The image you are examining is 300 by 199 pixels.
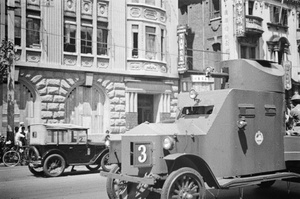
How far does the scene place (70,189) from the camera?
1091cm

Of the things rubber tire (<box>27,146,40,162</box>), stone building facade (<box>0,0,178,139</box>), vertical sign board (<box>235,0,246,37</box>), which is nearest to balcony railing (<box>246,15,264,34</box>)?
vertical sign board (<box>235,0,246,37</box>)

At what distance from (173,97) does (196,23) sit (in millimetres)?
8254

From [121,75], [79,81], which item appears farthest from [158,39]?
[79,81]

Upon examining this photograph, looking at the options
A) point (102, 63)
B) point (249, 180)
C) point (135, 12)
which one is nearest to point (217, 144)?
point (249, 180)

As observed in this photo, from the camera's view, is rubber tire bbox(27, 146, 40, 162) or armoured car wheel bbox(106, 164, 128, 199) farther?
rubber tire bbox(27, 146, 40, 162)

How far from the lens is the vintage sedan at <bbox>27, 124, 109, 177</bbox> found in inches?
559

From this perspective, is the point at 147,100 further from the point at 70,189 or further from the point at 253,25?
the point at 70,189

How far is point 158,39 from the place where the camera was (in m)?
25.8

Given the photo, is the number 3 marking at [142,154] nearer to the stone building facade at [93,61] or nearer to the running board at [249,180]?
the running board at [249,180]

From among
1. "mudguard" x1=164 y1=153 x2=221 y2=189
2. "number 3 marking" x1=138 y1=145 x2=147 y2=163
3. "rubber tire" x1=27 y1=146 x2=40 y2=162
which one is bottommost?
"rubber tire" x1=27 y1=146 x2=40 y2=162

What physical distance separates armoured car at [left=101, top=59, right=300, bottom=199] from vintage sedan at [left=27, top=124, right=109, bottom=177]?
23.0ft

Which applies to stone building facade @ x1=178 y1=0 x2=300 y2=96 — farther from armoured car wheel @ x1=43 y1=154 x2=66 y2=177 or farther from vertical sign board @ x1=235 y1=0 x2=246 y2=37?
armoured car wheel @ x1=43 y1=154 x2=66 y2=177

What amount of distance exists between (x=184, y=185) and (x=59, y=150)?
8.50 meters

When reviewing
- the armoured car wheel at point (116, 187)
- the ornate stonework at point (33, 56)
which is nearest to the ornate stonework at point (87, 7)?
the ornate stonework at point (33, 56)
